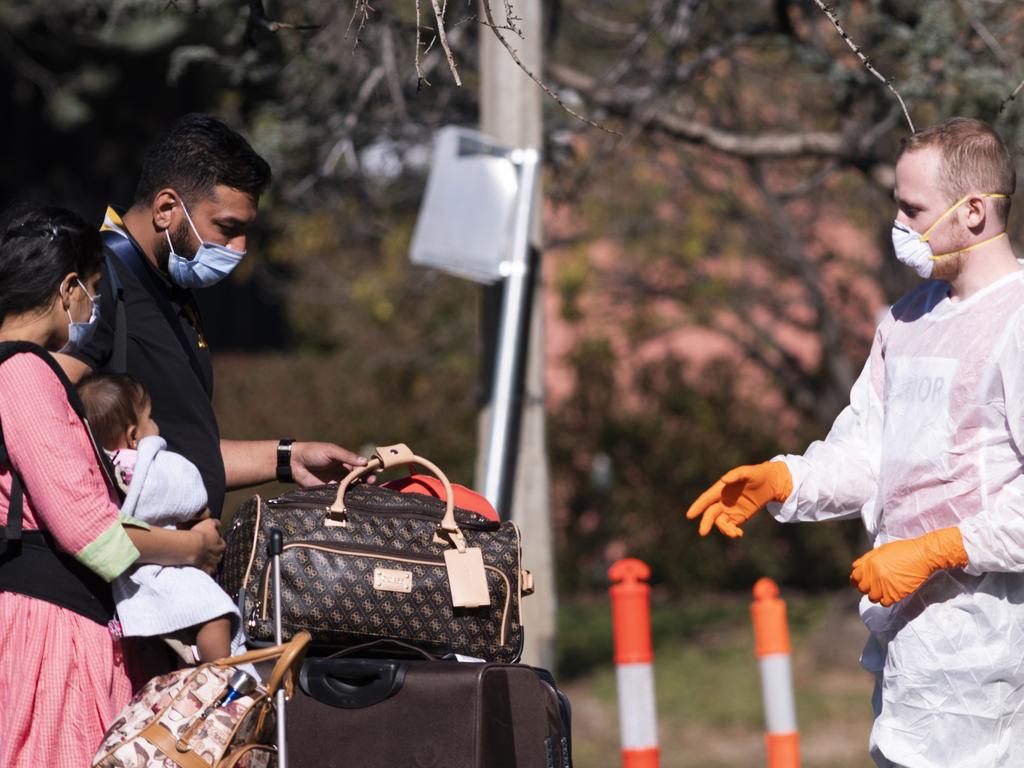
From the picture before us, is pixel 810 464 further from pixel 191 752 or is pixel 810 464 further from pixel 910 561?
pixel 191 752

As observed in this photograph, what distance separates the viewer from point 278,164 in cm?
745

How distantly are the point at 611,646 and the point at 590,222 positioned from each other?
3285 mm

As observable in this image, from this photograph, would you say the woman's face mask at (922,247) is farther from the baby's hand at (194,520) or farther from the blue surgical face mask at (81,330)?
the blue surgical face mask at (81,330)

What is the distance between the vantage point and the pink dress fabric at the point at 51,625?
2744mm

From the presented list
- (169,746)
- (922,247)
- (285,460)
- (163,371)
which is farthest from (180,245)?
(922,247)

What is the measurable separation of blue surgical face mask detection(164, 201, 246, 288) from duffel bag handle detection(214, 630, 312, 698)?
2.89ft

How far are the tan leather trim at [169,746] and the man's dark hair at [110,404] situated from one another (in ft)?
1.91

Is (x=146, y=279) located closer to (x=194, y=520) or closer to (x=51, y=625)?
(x=194, y=520)

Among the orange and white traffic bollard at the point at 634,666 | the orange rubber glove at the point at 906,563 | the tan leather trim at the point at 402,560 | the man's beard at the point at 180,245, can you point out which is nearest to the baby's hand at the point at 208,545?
the tan leather trim at the point at 402,560

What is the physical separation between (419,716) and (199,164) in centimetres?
127

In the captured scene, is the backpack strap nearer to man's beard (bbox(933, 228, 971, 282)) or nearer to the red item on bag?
the red item on bag

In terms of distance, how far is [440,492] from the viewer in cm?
333

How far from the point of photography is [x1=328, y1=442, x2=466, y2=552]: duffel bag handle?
304cm

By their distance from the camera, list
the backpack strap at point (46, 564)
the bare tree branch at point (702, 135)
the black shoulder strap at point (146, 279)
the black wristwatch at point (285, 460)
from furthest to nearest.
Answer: the bare tree branch at point (702, 135) → the black wristwatch at point (285, 460) → the black shoulder strap at point (146, 279) → the backpack strap at point (46, 564)
